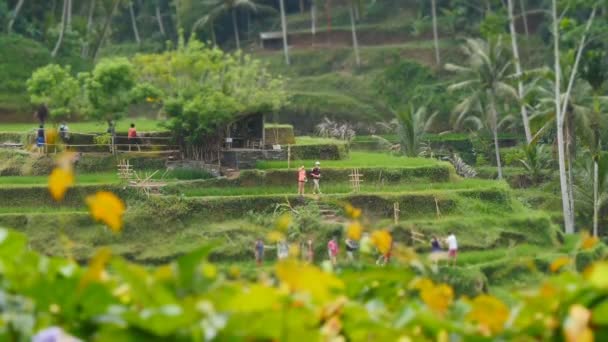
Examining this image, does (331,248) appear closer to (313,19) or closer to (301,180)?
(301,180)

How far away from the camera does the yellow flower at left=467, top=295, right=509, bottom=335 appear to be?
4.30 m

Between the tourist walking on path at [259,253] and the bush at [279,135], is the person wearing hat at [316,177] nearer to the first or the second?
the tourist walking on path at [259,253]

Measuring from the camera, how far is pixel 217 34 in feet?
191

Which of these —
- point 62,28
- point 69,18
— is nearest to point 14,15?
point 62,28

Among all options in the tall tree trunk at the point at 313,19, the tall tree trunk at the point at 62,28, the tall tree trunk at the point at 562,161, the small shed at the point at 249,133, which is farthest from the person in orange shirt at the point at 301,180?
the tall tree trunk at the point at 313,19

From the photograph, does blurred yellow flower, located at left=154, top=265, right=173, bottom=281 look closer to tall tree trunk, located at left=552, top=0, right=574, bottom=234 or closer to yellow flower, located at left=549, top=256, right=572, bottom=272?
yellow flower, located at left=549, top=256, right=572, bottom=272

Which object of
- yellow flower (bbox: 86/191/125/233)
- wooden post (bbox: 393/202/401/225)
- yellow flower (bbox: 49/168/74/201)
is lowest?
wooden post (bbox: 393/202/401/225)

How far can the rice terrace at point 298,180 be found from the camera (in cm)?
429

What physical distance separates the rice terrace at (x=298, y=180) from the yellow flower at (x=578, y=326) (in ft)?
0.04

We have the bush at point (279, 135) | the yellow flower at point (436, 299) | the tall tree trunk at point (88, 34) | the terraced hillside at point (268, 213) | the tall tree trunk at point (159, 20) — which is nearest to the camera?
the yellow flower at point (436, 299)

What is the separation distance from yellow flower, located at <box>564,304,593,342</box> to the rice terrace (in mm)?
11

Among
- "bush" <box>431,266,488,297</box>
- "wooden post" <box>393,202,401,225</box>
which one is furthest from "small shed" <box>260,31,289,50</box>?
"bush" <box>431,266,488,297</box>

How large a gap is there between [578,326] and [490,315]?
0.37 m

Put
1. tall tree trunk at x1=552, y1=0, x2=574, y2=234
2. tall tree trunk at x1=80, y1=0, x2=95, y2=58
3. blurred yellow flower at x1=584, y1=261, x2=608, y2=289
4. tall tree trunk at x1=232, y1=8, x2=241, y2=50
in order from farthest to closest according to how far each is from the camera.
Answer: tall tree trunk at x1=232, y1=8, x2=241, y2=50
tall tree trunk at x1=80, y1=0, x2=95, y2=58
tall tree trunk at x1=552, y1=0, x2=574, y2=234
blurred yellow flower at x1=584, y1=261, x2=608, y2=289
